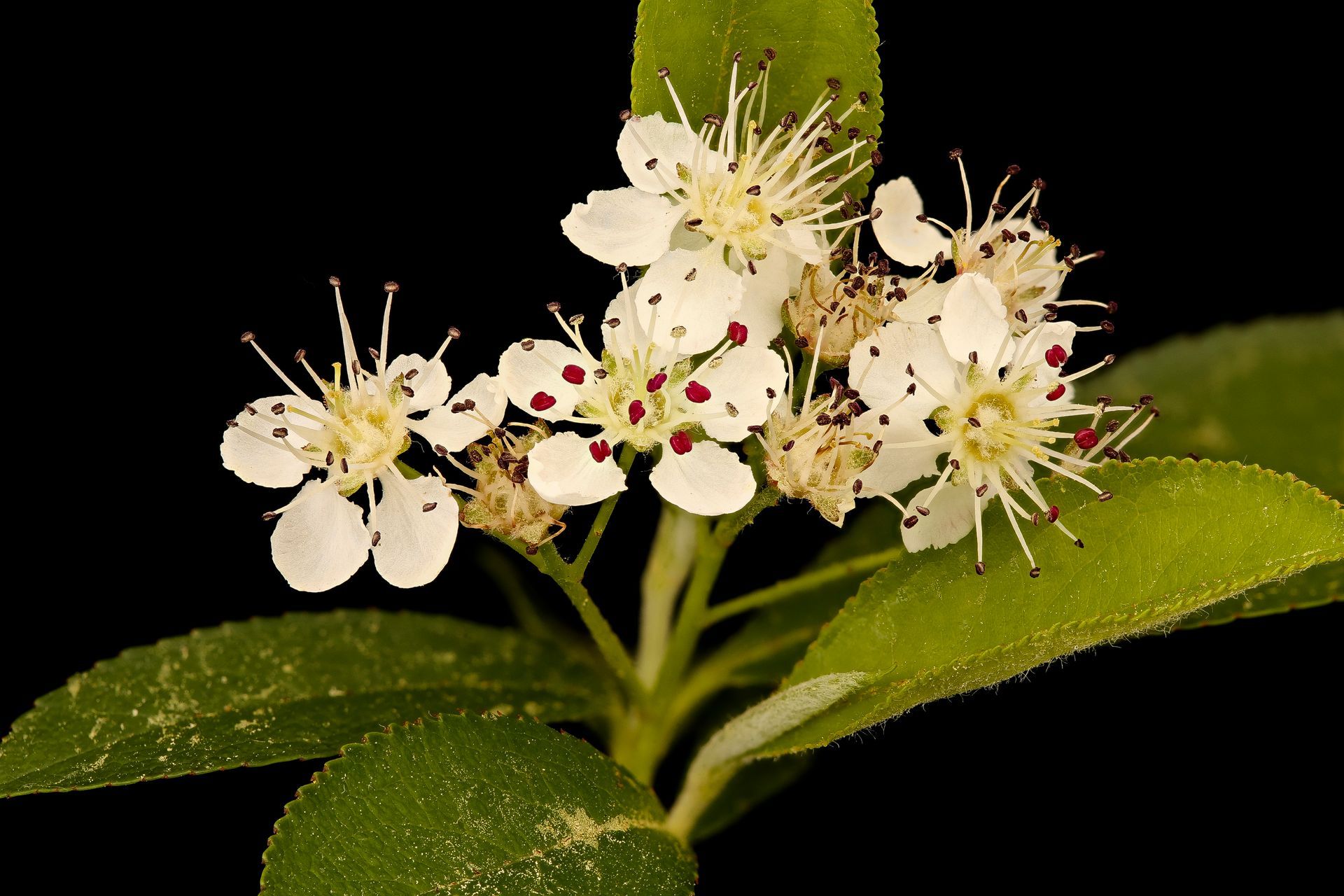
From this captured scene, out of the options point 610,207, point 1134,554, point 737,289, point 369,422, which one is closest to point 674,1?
point 610,207

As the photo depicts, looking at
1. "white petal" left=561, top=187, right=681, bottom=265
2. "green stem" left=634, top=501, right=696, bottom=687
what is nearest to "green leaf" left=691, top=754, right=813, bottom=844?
"green stem" left=634, top=501, right=696, bottom=687

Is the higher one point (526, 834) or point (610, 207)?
point (610, 207)

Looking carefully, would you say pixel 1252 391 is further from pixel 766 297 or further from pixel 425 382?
pixel 425 382

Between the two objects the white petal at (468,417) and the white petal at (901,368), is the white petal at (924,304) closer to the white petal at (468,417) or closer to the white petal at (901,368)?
the white petal at (901,368)

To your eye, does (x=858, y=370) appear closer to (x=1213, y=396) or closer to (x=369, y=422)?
(x=369, y=422)

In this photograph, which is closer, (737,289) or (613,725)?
(737,289)

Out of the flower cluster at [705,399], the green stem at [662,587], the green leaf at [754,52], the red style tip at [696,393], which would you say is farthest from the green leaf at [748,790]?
the green leaf at [754,52]

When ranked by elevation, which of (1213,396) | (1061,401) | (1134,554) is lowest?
(1134,554)

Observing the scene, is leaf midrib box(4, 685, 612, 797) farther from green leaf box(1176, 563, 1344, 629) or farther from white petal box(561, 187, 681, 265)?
green leaf box(1176, 563, 1344, 629)

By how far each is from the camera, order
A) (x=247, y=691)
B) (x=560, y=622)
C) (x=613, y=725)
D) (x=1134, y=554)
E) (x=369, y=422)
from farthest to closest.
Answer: (x=560, y=622)
(x=613, y=725)
(x=247, y=691)
(x=369, y=422)
(x=1134, y=554)
